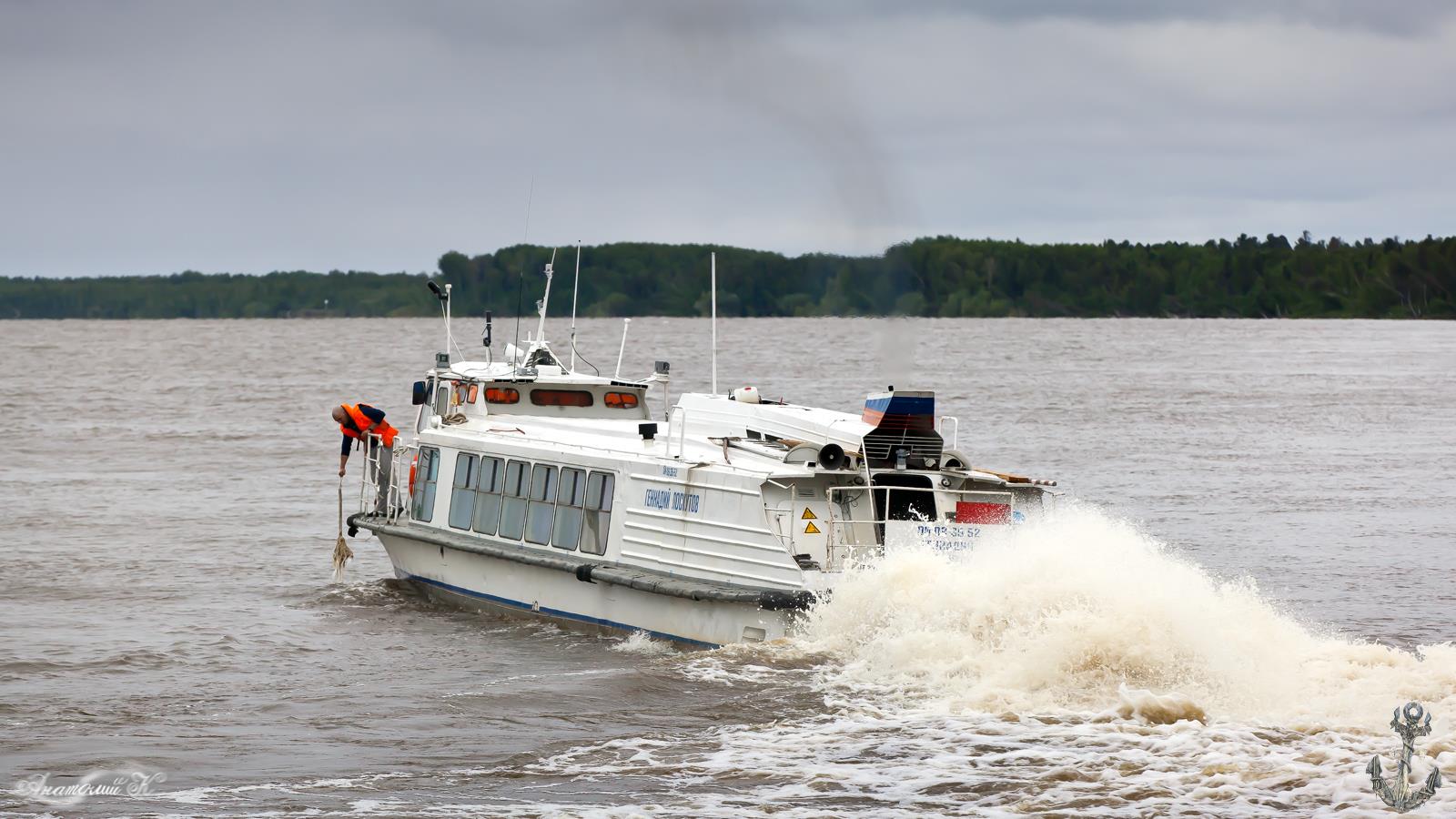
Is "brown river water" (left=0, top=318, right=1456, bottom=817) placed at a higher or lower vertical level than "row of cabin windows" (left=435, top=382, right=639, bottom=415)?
lower

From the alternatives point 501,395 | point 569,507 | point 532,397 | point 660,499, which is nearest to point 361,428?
point 501,395

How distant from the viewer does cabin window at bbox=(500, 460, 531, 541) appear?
19172 mm

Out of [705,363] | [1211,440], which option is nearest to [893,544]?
[1211,440]

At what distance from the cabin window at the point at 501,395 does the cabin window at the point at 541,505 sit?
8.23ft

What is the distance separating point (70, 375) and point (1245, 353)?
227ft

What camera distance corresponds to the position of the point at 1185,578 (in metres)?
14.4

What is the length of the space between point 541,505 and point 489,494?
1.08 meters

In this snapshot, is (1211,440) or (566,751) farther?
(1211,440)

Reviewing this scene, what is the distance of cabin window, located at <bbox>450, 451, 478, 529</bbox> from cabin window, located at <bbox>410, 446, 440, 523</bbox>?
1.51 feet

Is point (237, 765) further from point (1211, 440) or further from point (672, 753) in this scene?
point (1211, 440)

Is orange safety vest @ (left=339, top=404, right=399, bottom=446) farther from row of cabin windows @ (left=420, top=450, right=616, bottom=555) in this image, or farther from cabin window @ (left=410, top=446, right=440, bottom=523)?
row of cabin windows @ (left=420, top=450, right=616, bottom=555)

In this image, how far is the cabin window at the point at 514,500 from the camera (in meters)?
19.2

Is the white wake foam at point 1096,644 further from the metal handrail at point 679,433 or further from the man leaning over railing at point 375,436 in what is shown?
the man leaning over railing at point 375,436
